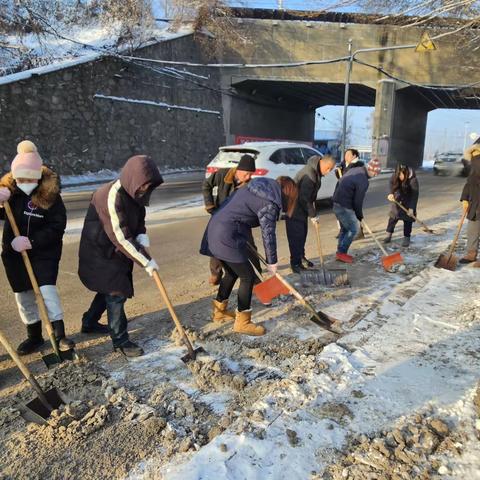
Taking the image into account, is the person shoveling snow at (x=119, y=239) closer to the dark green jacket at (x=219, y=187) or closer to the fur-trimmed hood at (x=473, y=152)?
the dark green jacket at (x=219, y=187)

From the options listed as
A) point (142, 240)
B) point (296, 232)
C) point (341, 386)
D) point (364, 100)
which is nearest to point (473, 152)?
point (296, 232)

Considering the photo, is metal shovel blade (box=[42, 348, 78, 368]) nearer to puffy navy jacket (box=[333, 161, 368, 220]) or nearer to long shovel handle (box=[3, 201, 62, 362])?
long shovel handle (box=[3, 201, 62, 362])

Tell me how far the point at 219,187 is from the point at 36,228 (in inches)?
93.4

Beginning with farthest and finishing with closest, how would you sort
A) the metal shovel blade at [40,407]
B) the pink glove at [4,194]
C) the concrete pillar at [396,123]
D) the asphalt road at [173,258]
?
the concrete pillar at [396,123], the asphalt road at [173,258], the pink glove at [4,194], the metal shovel blade at [40,407]

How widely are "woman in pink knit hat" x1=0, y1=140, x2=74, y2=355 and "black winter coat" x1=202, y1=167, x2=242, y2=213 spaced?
213 centimetres

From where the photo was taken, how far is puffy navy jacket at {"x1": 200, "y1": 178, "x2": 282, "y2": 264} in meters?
3.61

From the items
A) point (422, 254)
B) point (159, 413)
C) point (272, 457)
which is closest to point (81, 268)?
point (159, 413)

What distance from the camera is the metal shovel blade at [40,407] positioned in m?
2.68

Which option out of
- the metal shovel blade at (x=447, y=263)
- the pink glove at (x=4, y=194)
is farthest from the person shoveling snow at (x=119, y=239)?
the metal shovel blade at (x=447, y=263)

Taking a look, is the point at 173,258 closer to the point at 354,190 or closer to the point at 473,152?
the point at 354,190

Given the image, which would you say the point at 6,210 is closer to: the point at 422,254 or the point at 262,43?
the point at 422,254

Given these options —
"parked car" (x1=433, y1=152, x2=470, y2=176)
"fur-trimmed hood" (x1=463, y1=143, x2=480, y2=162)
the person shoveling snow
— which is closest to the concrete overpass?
"parked car" (x1=433, y1=152, x2=470, y2=176)

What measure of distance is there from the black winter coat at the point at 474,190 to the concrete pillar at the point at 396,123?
19395 mm

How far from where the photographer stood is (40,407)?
274 cm
